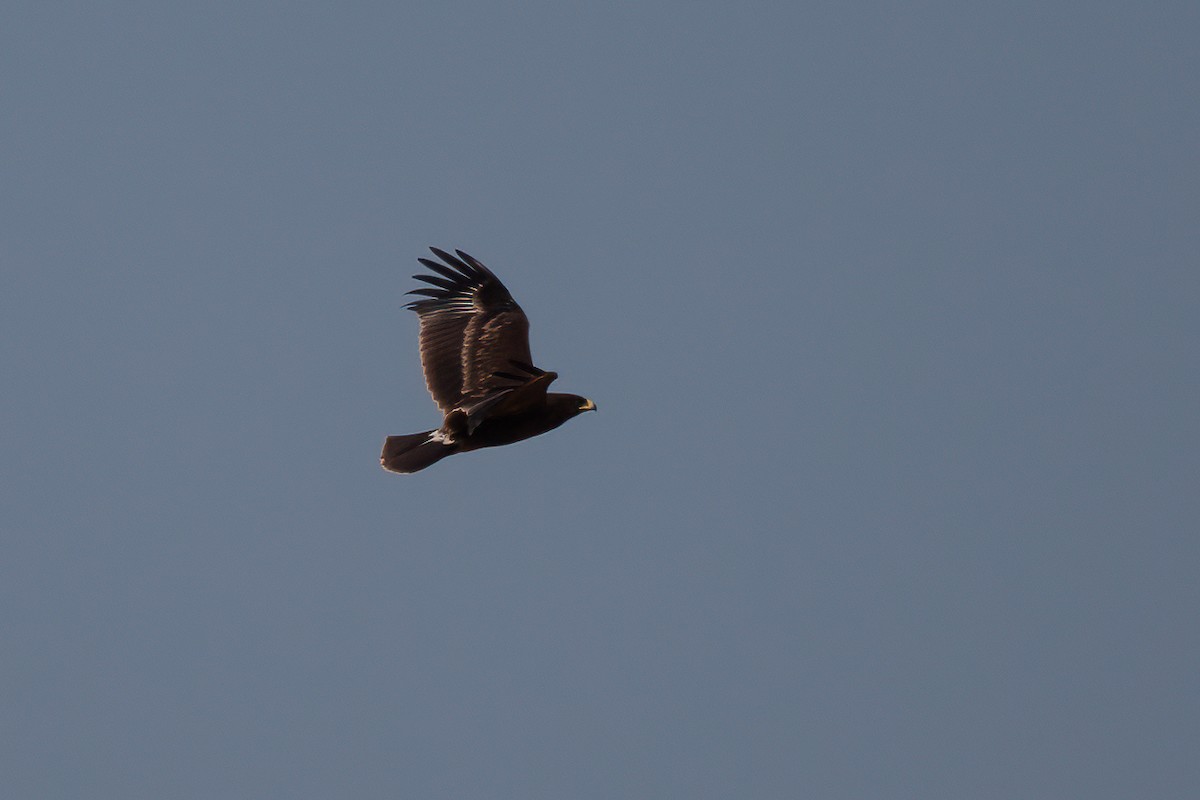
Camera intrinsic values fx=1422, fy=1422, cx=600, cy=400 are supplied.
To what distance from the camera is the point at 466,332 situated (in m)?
15.6

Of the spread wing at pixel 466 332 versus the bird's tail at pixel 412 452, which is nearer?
the bird's tail at pixel 412 452

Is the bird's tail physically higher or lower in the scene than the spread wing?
lower

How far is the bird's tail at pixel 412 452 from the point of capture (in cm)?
1395

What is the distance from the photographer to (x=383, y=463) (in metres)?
14.2

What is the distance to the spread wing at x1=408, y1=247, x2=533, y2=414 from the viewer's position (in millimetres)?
15039

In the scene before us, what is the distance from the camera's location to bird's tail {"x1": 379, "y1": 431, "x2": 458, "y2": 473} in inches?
549

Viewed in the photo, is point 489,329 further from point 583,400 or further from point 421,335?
point 583,400

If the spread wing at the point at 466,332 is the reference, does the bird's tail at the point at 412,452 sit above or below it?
below

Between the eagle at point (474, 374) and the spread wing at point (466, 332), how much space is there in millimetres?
11

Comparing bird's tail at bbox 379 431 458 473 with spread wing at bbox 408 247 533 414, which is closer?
bird's tail at bbox 379 431 458 473

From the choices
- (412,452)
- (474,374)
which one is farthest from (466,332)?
(412,452)

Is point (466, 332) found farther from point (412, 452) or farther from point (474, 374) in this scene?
point (412, 452)

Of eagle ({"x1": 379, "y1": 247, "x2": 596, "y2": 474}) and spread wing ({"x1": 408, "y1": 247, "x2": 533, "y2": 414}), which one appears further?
spread wing ({"x1": 408, "y1": 247, "x2": 533, "y2": 414})

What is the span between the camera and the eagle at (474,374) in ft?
44.8
